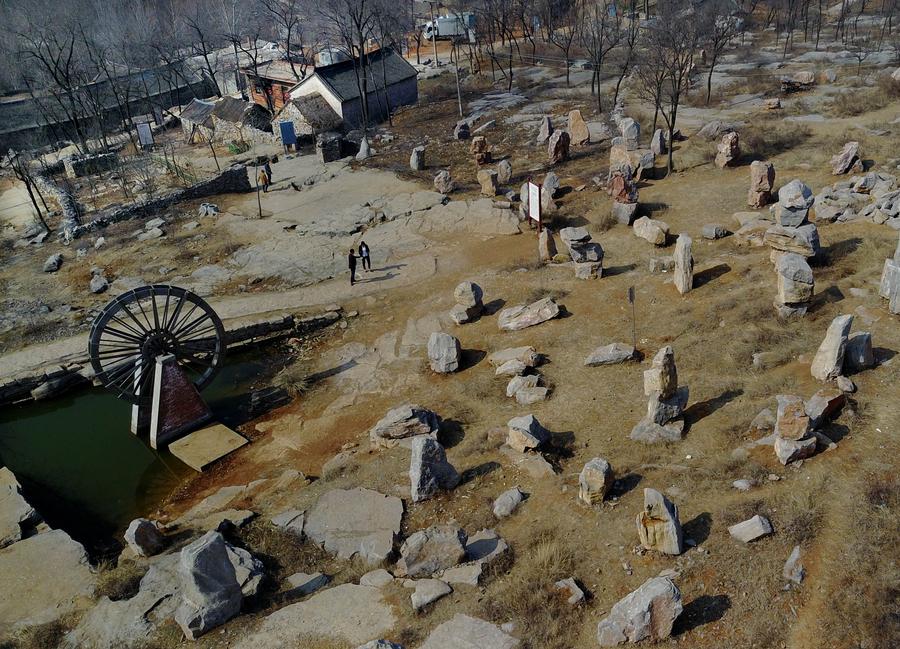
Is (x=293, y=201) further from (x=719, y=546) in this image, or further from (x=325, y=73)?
(x=719, y=546)

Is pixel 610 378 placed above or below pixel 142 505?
above

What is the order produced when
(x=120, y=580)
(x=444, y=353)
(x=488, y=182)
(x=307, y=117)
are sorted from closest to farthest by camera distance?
(x=120, y=580) < (x=444, y=353) < (x=488, y=182) < (x=307, y=117)

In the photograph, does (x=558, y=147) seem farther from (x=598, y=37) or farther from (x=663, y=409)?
(x=663, y=409)

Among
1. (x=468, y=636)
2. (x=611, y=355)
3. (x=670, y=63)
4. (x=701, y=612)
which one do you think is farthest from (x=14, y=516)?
(x=670, y=63)

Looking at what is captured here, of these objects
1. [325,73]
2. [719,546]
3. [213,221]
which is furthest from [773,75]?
[719,546]

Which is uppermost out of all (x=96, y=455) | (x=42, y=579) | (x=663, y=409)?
(x=663, y=409)

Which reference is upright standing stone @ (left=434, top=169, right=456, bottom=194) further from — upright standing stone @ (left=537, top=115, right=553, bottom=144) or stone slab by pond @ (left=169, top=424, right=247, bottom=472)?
stone slab by pond @ (left=169, top=424, right=247, bottom=472)
